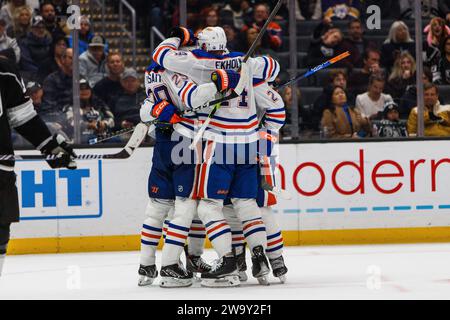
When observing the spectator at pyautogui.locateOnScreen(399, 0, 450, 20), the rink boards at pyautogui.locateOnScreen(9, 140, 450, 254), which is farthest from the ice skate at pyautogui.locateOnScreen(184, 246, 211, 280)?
the spectator at pyautogui.locateOnScreen(399, 0, 450, 20)

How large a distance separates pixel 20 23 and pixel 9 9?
0.18 m

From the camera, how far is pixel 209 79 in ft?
19.7

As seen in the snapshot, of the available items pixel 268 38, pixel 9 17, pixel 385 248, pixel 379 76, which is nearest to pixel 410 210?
pixel 385 248

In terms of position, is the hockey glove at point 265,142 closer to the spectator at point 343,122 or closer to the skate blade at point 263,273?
the skate blade at point 263,273

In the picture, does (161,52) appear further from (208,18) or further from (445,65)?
(445,65)

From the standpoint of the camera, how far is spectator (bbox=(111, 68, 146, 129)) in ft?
25.8

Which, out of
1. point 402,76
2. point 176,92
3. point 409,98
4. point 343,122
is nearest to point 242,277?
point 176,92

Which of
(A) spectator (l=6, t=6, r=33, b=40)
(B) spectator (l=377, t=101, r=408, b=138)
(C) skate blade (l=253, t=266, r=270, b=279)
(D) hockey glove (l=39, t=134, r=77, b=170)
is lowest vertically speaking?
(C) skate blade (l=253, t=266, r=270, b=279)

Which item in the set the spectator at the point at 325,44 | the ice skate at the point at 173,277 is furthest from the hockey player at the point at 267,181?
the spectator at the point at 325,44

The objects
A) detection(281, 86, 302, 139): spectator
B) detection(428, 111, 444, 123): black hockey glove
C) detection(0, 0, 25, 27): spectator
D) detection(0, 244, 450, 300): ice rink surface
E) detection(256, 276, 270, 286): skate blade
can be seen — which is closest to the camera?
detection(0, 244, 450, 300): ice rink surface

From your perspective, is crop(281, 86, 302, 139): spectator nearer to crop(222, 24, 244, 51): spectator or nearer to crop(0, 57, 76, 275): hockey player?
crop(222, 24, 244, 51): spectator

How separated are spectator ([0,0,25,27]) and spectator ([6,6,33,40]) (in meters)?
0.03
